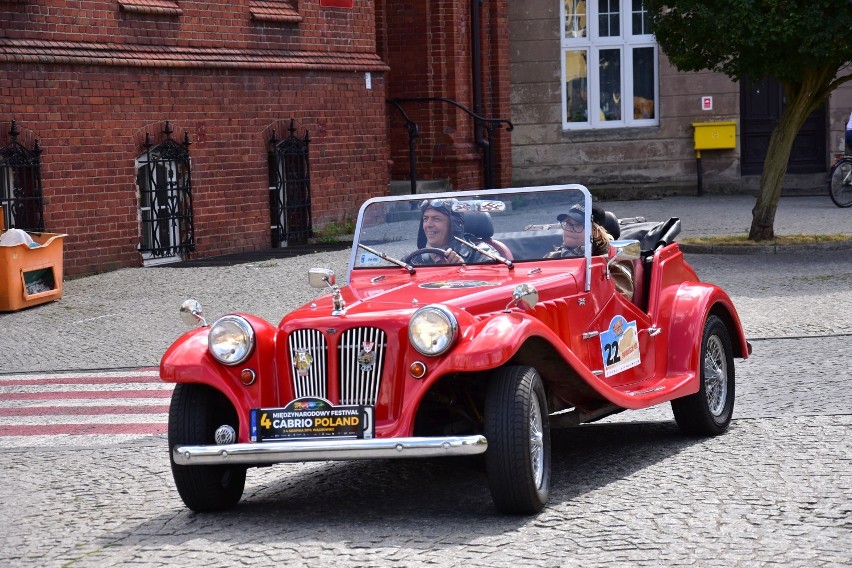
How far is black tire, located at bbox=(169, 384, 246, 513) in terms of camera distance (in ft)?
21.8

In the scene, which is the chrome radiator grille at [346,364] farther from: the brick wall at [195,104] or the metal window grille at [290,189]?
the metal window grille at [290,189]

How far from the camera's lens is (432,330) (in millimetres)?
6391

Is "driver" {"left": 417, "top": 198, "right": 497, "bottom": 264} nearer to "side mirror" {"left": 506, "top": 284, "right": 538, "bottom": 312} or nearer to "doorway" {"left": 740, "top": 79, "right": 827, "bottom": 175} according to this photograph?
"side mirror" {"left": 506, "top": 284, "right": 538, "bottom": 312}

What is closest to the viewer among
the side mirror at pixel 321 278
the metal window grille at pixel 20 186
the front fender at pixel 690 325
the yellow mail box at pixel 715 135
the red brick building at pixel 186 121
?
the side mirror at pixel 321 278

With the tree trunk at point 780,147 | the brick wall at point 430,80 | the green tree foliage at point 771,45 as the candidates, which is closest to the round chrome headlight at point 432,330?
the green tree foliage at point 771,45

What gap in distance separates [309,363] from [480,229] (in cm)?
170

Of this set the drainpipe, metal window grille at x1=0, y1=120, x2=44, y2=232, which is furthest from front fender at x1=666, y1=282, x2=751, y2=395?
the drainpipe

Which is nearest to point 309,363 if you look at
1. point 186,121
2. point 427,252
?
point 427,252

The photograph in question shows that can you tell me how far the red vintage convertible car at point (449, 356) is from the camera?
6.32m

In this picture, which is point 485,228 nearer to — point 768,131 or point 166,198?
point 166,198

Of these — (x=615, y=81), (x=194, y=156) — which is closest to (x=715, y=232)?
(x=194, y=156)

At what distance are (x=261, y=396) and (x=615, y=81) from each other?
24333 millimetres

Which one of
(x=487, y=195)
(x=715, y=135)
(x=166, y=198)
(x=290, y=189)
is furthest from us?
(x=715, y=135)

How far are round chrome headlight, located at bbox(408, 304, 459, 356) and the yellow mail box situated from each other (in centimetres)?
2353
